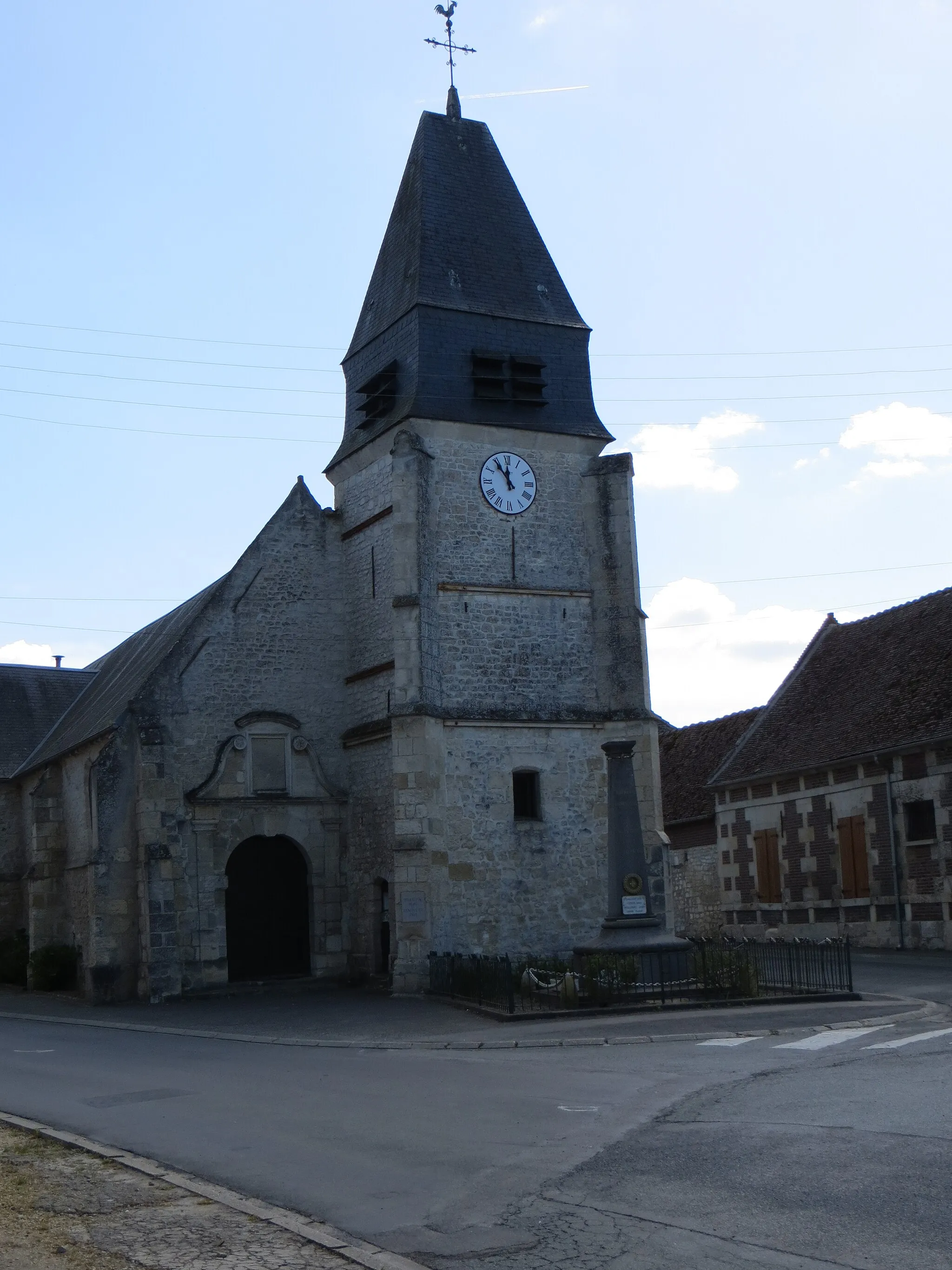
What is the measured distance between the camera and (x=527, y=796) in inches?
944

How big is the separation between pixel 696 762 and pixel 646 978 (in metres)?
19.6

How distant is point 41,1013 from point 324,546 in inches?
Result: 385

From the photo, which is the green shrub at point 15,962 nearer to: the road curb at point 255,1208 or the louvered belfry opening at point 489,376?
the louvered belfry opening at point 489,376

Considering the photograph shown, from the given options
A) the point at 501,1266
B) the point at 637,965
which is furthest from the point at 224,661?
the point at 501,1266

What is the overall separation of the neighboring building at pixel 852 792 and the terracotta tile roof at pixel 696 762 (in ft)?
5.49

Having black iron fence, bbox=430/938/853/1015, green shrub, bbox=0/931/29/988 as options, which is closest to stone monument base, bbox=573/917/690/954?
black iron fence, bbox=430/938/853/1015

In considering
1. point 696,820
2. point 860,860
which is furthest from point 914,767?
point 696,820

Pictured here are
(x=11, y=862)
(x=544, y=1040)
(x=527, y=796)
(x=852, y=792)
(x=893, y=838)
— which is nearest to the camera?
(x=544, y=1040)

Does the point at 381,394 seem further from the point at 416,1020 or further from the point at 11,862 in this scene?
the point at 11,862

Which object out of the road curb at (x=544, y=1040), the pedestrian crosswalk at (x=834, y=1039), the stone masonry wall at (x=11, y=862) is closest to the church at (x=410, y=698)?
the stone masonry wall at (x=11, y=862)

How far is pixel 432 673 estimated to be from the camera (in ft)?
75.9

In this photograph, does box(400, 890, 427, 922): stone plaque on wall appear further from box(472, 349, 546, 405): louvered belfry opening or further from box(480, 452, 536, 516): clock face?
box(472, 349, 546, 405): louvered belfry opening

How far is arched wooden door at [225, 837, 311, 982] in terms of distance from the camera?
942 inches

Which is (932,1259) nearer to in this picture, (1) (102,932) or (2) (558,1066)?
(2) (558,1066)
